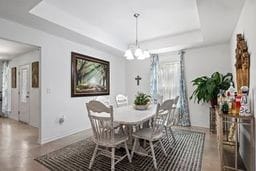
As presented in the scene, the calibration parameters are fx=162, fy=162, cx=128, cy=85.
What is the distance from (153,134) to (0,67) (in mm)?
7588

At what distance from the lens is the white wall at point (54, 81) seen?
3129 millimetres

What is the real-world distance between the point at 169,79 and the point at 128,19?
8.09 ft

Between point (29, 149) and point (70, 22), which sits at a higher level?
point (70, 22)

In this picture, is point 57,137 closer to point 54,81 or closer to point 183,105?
point 54,81

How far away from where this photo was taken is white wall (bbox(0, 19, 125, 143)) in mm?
3129

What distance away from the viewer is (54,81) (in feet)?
12.0

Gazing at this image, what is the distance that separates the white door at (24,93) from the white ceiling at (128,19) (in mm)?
2780

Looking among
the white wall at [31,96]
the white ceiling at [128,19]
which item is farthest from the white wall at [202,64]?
the white wall at [31,96]

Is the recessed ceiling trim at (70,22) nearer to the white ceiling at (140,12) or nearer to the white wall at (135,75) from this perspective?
the white ceiling at (140,12)

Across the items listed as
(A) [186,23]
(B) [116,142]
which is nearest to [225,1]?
(A) [186,23]

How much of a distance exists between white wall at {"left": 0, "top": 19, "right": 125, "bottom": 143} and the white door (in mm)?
2288

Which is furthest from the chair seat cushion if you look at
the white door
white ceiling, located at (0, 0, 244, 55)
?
the white door

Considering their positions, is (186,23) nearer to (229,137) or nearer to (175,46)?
(175,46)

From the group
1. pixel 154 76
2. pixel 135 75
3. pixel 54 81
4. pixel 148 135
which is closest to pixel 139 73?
pixel 135 75
